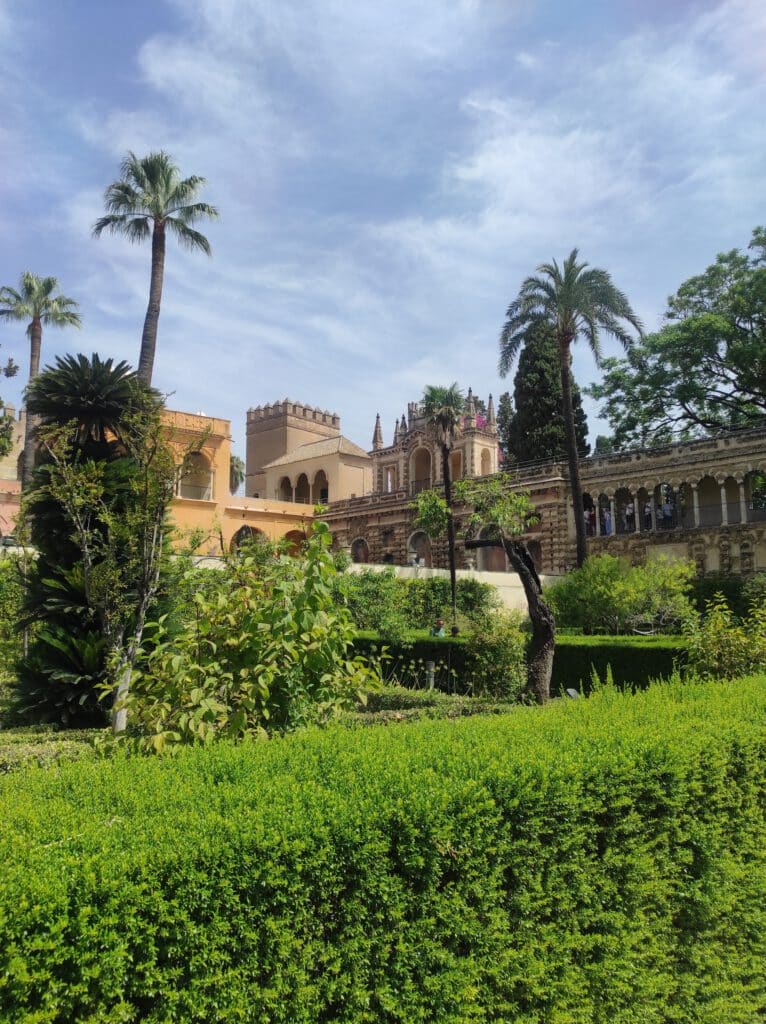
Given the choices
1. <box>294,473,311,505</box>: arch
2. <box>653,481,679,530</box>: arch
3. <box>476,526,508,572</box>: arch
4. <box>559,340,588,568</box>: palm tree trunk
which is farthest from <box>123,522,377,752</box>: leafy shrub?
<box>294,473,311,505</box>: arch

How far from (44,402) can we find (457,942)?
27.7ft

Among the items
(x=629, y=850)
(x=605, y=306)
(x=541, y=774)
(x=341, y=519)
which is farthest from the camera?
(x=341, y=519)

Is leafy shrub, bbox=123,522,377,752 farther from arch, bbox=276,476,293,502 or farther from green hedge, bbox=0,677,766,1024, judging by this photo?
arch, bbox=276,476,293,502

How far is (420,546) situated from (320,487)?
555 inches

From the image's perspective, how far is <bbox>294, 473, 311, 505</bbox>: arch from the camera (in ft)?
181

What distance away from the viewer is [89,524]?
29.6ft

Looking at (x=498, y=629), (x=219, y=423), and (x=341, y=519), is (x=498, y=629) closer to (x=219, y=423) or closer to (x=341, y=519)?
(x=219, y=423)

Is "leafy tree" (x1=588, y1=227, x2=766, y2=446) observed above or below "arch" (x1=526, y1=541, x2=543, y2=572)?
Result: above

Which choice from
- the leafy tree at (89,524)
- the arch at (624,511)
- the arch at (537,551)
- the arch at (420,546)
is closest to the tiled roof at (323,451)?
the arch at (420,546)

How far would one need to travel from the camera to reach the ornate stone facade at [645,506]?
31234mm

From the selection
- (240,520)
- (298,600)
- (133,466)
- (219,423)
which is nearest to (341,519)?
(240,520)

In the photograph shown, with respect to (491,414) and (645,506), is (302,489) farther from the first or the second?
(645,506)

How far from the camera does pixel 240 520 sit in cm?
3950

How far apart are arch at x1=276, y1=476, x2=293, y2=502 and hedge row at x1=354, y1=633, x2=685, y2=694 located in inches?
1530
